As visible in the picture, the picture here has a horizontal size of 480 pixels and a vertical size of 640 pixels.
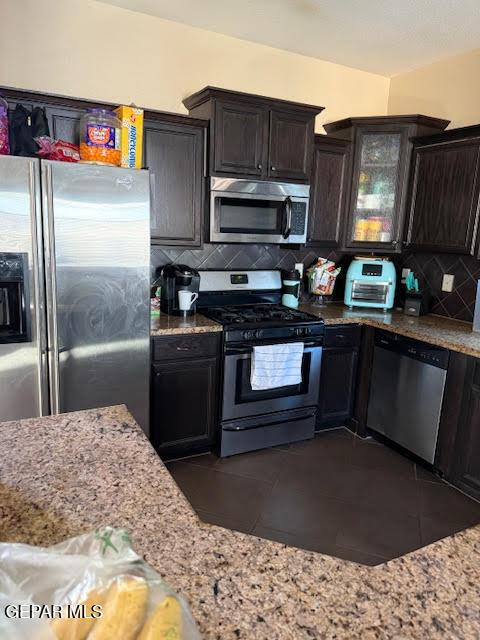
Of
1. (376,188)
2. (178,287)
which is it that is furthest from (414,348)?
(178,287)

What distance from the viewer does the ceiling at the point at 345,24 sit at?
104 inches

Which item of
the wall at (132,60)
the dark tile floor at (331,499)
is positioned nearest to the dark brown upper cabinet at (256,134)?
the wall at (132,60)

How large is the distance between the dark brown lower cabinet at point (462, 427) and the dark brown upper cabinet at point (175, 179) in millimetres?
1807

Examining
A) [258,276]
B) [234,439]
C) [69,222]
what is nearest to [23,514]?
[69,222]

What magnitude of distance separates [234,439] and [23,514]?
7.18ft

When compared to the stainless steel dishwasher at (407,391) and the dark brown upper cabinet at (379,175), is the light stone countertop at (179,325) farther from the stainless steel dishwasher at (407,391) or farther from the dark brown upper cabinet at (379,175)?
the dark brown upper cabinet at (379,175)

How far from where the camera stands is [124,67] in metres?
2.91

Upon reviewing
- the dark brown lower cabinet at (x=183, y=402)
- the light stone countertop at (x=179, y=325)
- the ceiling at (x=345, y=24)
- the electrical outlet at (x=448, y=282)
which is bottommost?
the dark brown lower cabinet at (x=183, y=402)

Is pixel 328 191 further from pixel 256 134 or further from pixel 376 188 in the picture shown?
pixel 256 134

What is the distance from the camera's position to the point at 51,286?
2.20 metres

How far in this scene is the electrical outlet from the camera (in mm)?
3393

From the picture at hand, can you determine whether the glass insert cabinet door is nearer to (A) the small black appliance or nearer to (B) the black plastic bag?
(A) the small black appliance

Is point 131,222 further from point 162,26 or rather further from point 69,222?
point 162,26

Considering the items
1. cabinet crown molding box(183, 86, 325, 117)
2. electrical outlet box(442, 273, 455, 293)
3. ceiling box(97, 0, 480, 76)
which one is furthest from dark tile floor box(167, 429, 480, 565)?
ceiling box(97, 0, 480, 76)
